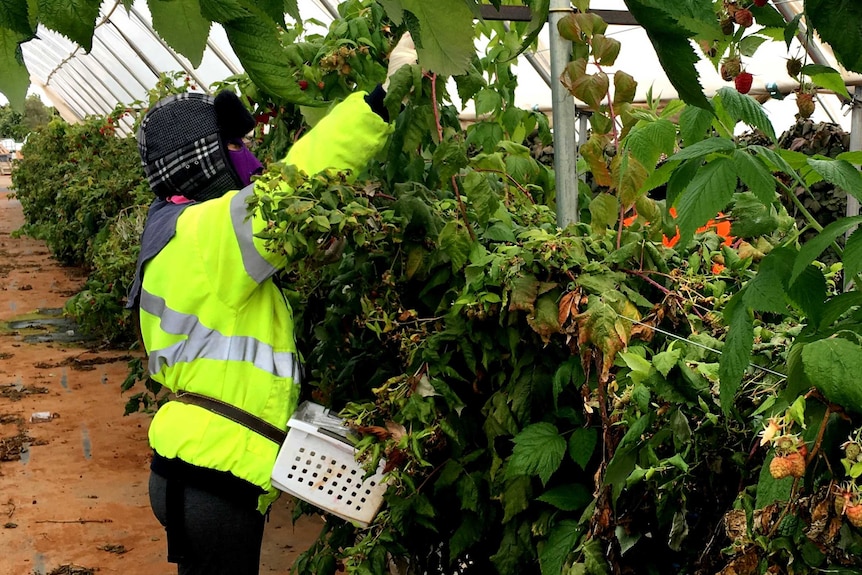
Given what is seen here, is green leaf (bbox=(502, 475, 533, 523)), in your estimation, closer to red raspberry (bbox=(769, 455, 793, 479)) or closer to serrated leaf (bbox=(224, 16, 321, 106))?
red raspberry (bbox=(769, 455, 793, 479))

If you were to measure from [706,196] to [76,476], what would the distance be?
5645 millimetres

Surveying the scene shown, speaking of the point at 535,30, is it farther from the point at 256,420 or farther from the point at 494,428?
the point at 256,420

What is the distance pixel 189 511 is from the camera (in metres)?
2.63

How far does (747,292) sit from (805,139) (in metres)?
6.66

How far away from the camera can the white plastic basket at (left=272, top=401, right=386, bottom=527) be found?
2418 mm

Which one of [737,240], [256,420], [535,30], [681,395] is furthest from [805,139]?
[535,30]

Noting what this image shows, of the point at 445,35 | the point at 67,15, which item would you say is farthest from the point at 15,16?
the point at 445,35

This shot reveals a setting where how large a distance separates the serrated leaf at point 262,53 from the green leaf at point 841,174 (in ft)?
2.23

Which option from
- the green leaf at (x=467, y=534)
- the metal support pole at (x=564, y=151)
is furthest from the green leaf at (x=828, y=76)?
the green leaf at (x=467, y=534)

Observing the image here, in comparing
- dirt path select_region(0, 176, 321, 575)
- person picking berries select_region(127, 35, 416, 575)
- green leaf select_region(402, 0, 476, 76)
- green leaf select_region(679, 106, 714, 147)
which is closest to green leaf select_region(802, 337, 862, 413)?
green leaf select_region(679, 106, 714, 147)

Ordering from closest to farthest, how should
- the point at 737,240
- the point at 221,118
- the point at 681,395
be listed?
the point at 681,395
the point at 737,240
the point at 221,118

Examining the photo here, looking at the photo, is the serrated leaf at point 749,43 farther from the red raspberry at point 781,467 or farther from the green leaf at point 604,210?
the red raspberry at point 781,467

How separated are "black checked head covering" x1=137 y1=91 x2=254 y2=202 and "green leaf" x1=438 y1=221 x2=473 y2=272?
0.93 metres

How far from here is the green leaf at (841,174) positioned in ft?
3.64
